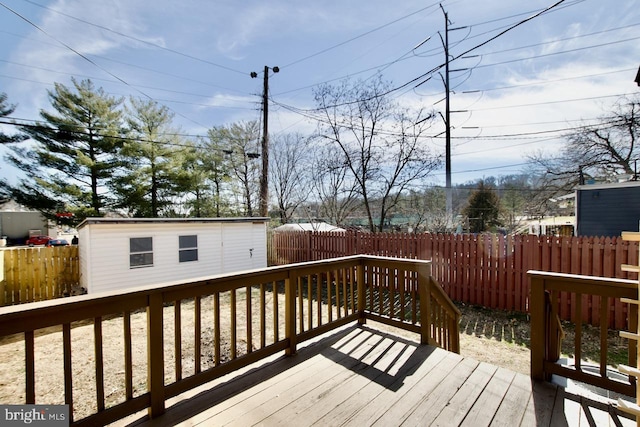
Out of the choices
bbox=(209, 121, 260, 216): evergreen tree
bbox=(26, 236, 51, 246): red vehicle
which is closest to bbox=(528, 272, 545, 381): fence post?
bbox=(209, 121, 260, 216): evergreen tree

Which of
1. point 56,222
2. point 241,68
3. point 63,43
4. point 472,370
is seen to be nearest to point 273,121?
point 241,68

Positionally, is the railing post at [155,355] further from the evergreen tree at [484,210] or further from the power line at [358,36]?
the evergreen tree at [484,210]

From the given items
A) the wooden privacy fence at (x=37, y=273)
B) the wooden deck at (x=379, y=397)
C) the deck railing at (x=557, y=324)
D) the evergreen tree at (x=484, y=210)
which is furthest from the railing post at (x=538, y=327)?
the evergreen tree at (x=484, y=210)

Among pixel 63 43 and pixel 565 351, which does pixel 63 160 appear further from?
pixel 565 351

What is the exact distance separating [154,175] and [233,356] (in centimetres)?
1519

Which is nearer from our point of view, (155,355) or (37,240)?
(155,355)

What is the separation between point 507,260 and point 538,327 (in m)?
4.01

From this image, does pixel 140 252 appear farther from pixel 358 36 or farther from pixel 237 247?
pixel 358 36

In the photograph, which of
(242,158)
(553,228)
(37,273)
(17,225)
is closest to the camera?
(37,273)

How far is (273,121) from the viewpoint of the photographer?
41.4ft

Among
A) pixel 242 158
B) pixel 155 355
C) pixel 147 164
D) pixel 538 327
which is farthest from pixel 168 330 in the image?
pixel 242 158

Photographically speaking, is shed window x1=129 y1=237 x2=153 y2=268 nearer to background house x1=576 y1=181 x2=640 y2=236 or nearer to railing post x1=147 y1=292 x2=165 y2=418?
railing post x1=147 y1=292 x2=165 y2=418

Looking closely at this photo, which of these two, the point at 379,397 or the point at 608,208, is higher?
the point at 608,208

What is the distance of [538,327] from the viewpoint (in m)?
2.29
